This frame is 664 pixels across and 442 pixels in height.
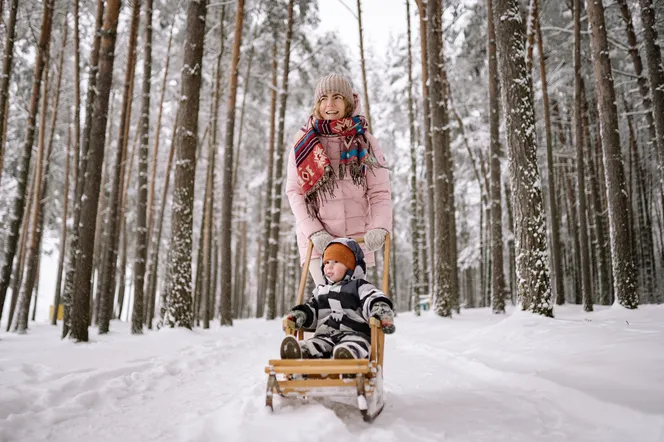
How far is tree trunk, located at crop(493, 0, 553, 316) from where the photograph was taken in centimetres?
611

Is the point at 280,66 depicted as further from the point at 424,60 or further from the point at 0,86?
the point at 0,86

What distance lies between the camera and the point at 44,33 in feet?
31.1

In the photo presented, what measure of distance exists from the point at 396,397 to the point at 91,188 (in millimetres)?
5541

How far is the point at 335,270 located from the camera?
128 inches

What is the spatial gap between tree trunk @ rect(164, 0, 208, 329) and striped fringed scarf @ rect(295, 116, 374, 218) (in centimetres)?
514

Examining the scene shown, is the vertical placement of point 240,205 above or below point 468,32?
below

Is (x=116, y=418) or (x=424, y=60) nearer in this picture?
(x=116, y=418)

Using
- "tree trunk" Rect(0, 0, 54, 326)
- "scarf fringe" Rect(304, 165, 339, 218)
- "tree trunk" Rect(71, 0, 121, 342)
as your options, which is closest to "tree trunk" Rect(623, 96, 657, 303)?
"scarf fringe" Rect(304, 165, 339, 218)

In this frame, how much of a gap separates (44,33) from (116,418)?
10017 mm

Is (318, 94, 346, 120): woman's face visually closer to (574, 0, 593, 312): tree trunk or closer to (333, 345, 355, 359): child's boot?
(333, 345, 355, 359): child's boot

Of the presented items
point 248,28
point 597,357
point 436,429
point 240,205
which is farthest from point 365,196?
point 240,205

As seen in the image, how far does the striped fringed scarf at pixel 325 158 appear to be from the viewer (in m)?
3.49

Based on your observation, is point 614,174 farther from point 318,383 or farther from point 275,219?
point 275,219

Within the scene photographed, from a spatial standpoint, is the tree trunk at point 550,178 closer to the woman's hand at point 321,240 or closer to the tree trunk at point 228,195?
the tree trunk at point 228,195
